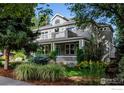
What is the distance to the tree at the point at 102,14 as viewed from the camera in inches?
→ 479

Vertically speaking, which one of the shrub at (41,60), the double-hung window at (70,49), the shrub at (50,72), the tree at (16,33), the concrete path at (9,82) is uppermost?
the tree at (16,33)

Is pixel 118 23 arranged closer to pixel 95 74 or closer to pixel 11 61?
pixel 95 74

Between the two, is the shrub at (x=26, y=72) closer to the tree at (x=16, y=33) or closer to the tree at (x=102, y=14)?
the tree at (x=16, y=33)

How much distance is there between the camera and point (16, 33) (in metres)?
12.4

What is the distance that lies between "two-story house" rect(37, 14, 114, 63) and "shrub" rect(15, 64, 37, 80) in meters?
0.75

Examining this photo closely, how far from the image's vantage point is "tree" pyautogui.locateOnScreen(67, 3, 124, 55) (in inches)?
479

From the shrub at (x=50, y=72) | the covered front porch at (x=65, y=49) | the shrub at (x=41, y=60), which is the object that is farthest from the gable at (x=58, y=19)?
the shrub at (x=50, y=72)

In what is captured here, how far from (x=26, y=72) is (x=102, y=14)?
3.39 m

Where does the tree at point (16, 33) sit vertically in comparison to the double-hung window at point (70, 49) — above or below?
above

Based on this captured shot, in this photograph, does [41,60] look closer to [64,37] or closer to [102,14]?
[64,37]

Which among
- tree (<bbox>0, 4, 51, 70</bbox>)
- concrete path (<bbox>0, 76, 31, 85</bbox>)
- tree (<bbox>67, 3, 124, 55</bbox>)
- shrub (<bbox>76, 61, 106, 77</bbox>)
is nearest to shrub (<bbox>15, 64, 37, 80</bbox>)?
concrete path (<bbox>0, 76, 31, 85</bbox>)

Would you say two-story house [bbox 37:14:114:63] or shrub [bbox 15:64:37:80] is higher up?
two-story house [bbox 37:14:114:63]

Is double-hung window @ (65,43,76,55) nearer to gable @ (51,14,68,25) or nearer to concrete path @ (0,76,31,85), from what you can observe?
gable @ (51,14,68,25)

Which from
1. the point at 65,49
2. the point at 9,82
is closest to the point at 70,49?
the point at 65,49
